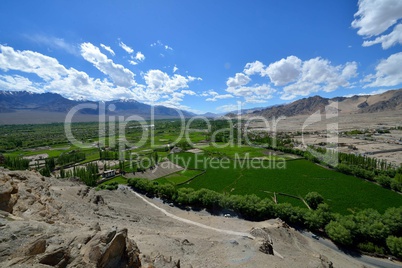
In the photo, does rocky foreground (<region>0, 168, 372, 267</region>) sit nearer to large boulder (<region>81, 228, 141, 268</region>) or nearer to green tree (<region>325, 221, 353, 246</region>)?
large boulder (<region>81, 228, 141, 268</region>)

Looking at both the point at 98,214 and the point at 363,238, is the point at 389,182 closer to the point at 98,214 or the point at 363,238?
the point at 363,238

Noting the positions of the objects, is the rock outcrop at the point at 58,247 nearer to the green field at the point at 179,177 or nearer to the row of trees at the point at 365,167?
the green field at the point at 179,177

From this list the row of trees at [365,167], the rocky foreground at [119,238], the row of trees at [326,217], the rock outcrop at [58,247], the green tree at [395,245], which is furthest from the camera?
the row of trees at [365,167]

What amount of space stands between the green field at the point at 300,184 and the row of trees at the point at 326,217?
7301 millimetres

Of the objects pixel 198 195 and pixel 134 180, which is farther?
pixel 134 180

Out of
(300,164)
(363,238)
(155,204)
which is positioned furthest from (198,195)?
(300,164)

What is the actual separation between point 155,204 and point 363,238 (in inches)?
1683

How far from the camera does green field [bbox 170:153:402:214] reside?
49.2m

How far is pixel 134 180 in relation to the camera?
205ft

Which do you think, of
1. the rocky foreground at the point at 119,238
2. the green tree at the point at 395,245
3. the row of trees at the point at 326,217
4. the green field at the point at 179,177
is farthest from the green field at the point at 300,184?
the rocky foreground at the point at 119,238

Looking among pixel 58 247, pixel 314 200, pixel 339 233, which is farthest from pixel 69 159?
pixel 339 233

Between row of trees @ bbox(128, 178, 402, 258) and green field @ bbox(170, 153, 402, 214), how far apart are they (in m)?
7.30

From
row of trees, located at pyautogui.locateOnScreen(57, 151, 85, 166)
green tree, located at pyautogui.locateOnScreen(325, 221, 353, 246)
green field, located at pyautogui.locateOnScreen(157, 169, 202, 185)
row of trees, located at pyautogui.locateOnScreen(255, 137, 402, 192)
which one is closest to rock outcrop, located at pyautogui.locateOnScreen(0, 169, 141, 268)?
green tree, located at pyautogui.locateOnScreen(325, 221, 353, 246)

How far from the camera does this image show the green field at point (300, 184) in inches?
1936
